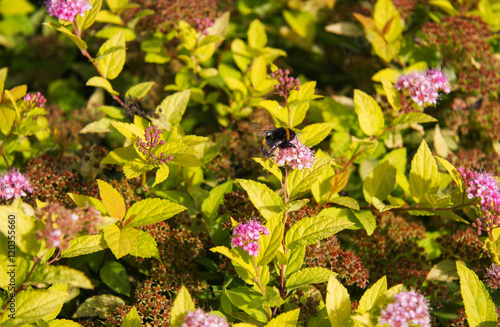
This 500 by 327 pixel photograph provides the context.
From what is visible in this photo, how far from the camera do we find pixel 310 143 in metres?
2.05

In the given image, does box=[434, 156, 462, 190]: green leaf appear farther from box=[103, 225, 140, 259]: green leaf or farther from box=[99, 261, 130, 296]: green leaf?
box=[99, 261, 130, 296]: green leaf

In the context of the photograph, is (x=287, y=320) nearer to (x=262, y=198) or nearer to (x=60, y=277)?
(x=262, y=198)

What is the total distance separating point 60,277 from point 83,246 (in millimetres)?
314

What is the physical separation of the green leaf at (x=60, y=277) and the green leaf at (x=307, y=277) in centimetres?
77

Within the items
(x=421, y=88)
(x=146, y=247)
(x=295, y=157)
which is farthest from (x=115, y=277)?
(x=421, y=88)

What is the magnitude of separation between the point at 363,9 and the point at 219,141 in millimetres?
1693

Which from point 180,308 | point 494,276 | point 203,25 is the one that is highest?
point 203,25

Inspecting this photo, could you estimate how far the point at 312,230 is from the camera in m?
1.74

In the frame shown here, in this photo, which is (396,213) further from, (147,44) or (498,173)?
(147,44)

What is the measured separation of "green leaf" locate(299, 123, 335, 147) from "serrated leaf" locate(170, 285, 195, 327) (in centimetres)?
91

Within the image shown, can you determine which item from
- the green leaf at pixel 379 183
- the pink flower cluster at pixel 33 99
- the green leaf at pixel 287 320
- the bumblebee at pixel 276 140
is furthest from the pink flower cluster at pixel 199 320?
the pink flower cluster at pixel 33 99

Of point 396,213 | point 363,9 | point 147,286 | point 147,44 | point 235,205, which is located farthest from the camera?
point 363,9

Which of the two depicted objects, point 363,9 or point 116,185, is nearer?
point 116,185

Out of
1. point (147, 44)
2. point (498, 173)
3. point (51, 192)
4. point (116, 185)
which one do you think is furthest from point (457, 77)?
point (51, 192)
